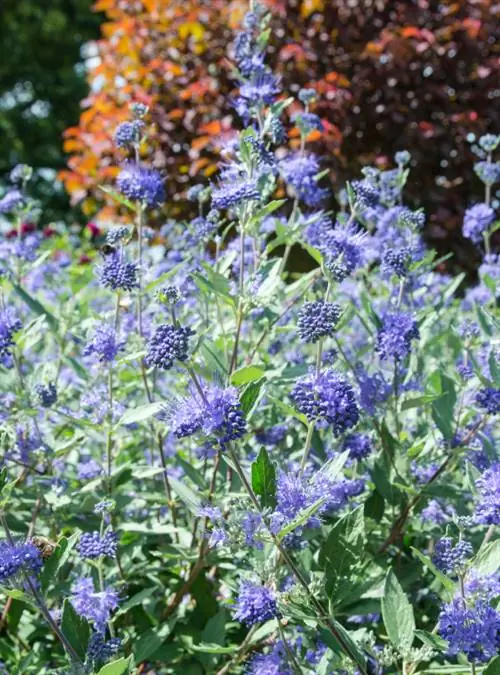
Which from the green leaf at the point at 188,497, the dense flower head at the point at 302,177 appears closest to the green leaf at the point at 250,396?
the green leaf at the point at 188,497

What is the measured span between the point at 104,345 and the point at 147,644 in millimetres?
771

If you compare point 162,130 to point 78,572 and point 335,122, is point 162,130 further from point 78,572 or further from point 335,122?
point 78,572

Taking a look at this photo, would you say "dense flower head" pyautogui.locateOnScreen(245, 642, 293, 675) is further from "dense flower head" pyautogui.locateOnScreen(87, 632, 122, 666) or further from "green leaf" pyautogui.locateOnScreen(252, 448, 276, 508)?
"green leaf" pyautogui.locateOnScreen(252, 448, 276, 508)

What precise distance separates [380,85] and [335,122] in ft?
1.80

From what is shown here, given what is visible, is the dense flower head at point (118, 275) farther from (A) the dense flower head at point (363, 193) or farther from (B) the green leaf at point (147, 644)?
(B) the green leaf at point (147, 644)

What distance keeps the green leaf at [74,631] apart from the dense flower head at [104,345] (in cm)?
68

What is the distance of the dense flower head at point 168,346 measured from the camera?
5.53 ft

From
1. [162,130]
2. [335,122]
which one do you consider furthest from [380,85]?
[162,130]

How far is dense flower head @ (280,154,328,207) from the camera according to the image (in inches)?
111

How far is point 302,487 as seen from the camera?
184 cm

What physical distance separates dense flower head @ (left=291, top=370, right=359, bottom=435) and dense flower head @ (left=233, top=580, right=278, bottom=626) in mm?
361

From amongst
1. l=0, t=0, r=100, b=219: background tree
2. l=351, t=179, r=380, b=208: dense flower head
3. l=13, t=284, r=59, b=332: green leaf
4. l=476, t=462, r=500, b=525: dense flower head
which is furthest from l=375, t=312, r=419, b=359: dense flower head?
l=0, t=0, r=100, b=219: background tree

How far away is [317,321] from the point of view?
186 cm

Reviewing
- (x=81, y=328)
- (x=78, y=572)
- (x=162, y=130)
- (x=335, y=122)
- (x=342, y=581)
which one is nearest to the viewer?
(x=342, y=581)
